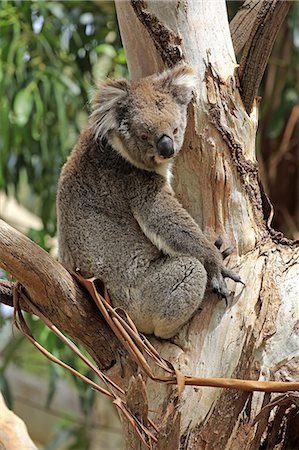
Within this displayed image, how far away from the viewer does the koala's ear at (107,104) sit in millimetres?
2486

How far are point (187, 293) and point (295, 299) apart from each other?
12.7 inches

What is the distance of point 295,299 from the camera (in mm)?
2172

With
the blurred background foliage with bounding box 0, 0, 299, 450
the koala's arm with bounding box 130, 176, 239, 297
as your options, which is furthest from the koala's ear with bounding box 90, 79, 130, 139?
the blurred background foliage with bounding box 0, 0, 299, 450

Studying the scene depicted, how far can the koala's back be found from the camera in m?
2.44

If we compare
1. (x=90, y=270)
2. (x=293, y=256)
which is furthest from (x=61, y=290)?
(x=293, y=256)

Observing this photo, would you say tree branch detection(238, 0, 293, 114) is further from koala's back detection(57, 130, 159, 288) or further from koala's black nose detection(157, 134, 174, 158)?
koala's back detection(57, 130, 159, 288)

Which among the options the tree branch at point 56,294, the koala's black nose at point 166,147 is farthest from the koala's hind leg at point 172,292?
the koala's black nose at point 166,147

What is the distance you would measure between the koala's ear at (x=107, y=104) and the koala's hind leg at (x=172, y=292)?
0.49 meters

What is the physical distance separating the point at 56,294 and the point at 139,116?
75 centimetres

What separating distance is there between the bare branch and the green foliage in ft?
5.36

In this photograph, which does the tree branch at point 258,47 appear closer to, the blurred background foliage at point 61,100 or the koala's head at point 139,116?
the koala's head at point 139,116

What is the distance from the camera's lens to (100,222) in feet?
8.18

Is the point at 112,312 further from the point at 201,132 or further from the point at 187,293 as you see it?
the point at 201,132

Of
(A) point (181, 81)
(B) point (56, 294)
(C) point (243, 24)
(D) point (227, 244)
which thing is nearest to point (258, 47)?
(C) point (243, 24)
